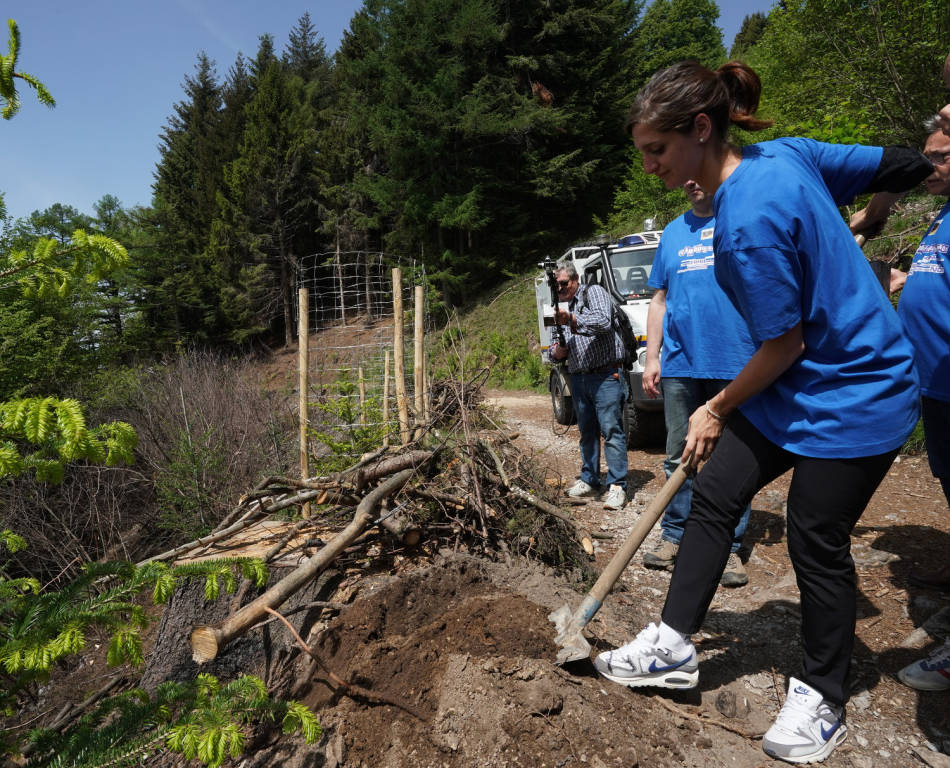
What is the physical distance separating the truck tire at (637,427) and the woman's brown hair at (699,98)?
4.44 metres

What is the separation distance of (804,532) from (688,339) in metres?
1.42

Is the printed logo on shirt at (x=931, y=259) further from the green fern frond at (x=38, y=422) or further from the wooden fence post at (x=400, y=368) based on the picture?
the green fern frond at (x=38, y=422)

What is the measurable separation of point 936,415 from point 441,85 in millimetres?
21031

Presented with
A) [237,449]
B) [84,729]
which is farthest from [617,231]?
[84,729]

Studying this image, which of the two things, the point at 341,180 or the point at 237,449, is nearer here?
the point at 237,449

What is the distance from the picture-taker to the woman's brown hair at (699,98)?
1638 mm

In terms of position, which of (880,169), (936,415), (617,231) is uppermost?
(617,231)

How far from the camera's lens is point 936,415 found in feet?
7.43

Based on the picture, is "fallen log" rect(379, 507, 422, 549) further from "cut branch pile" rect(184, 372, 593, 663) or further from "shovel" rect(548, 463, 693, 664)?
"shovel" rect(548, 463, 693, 664)

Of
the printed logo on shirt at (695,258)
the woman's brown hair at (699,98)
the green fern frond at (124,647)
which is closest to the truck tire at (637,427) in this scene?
the printed logo on shirt at (695,258)

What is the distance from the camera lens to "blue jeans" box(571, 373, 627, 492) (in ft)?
13.9

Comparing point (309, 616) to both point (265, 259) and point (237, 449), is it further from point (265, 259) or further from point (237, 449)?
point (265, 259)

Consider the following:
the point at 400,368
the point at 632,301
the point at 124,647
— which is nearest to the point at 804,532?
the point at 124,647

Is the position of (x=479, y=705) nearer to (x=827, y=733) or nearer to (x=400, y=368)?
(x=827, y=733)
